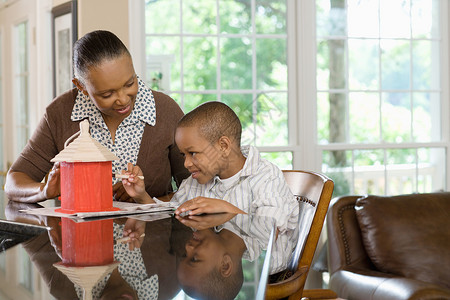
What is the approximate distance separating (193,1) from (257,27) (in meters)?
0.42

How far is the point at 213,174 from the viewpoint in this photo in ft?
6.03

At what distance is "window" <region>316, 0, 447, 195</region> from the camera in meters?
3.87

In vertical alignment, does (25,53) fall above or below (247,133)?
above

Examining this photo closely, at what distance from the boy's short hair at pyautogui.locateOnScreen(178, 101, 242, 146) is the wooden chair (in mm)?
234

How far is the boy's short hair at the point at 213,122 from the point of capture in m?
1.86

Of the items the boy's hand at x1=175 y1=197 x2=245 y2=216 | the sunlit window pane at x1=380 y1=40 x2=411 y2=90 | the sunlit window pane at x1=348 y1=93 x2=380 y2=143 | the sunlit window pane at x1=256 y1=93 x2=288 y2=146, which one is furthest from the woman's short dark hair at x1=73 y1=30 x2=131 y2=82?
the sunlit window pane at x1=380 y1=40 x2=411 y2=90

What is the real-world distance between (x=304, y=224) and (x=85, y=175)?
1.77 ft

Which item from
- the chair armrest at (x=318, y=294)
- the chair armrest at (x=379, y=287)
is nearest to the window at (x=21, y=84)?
the chair armrest at (x=379, y=287)

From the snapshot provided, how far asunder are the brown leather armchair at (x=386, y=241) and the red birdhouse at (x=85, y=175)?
1.44m

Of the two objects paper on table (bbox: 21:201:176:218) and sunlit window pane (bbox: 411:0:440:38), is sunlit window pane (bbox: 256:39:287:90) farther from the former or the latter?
paper on table (bbox: 21:201:176:218)

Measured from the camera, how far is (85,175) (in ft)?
4.53

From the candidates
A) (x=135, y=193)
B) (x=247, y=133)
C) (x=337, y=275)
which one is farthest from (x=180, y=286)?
(x=247, y=133)

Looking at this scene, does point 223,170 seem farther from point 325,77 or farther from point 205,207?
point 325,77

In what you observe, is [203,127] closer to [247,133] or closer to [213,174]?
[213,174]
